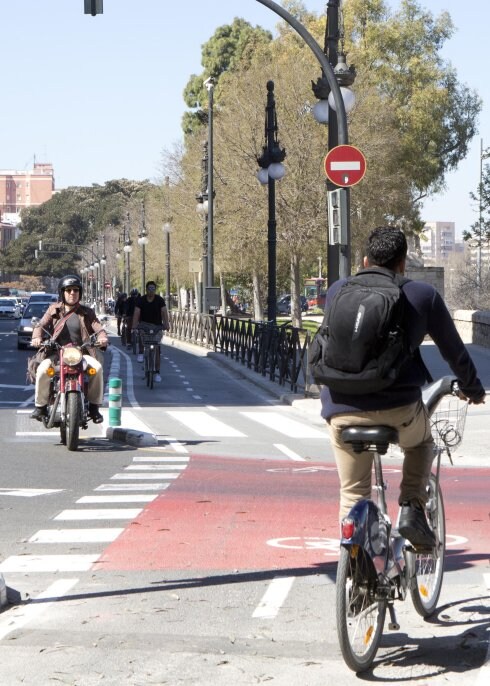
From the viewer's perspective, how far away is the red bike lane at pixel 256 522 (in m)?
8.52

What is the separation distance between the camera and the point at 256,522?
10.0 metres

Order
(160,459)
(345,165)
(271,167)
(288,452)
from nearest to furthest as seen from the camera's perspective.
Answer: (160,459) → (288,452) → (345,165) → (271,167)

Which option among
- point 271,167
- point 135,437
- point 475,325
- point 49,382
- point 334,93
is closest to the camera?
point 49,382

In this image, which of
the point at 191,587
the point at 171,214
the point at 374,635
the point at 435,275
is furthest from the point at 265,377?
the point at 171,214

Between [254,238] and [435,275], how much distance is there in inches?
358

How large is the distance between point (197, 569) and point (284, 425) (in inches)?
442

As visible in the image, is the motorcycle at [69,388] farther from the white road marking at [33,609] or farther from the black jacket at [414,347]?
the black jacket at [414,347]

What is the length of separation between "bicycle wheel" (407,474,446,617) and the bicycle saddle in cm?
74

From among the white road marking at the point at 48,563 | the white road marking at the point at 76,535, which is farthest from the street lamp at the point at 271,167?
the white road marking at the point at 48,563

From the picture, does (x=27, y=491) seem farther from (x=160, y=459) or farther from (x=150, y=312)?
(x=150, y=312)

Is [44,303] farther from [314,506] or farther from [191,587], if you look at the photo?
[191,587]

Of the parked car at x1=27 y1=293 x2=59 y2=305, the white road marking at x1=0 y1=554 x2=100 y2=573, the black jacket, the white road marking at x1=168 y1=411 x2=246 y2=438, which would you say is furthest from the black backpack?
the parked car at x1=27 y1=293 x2=59 y2=305

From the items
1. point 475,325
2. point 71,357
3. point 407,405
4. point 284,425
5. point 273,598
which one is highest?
point 407,405

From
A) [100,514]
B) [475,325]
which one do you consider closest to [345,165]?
[100,514]
